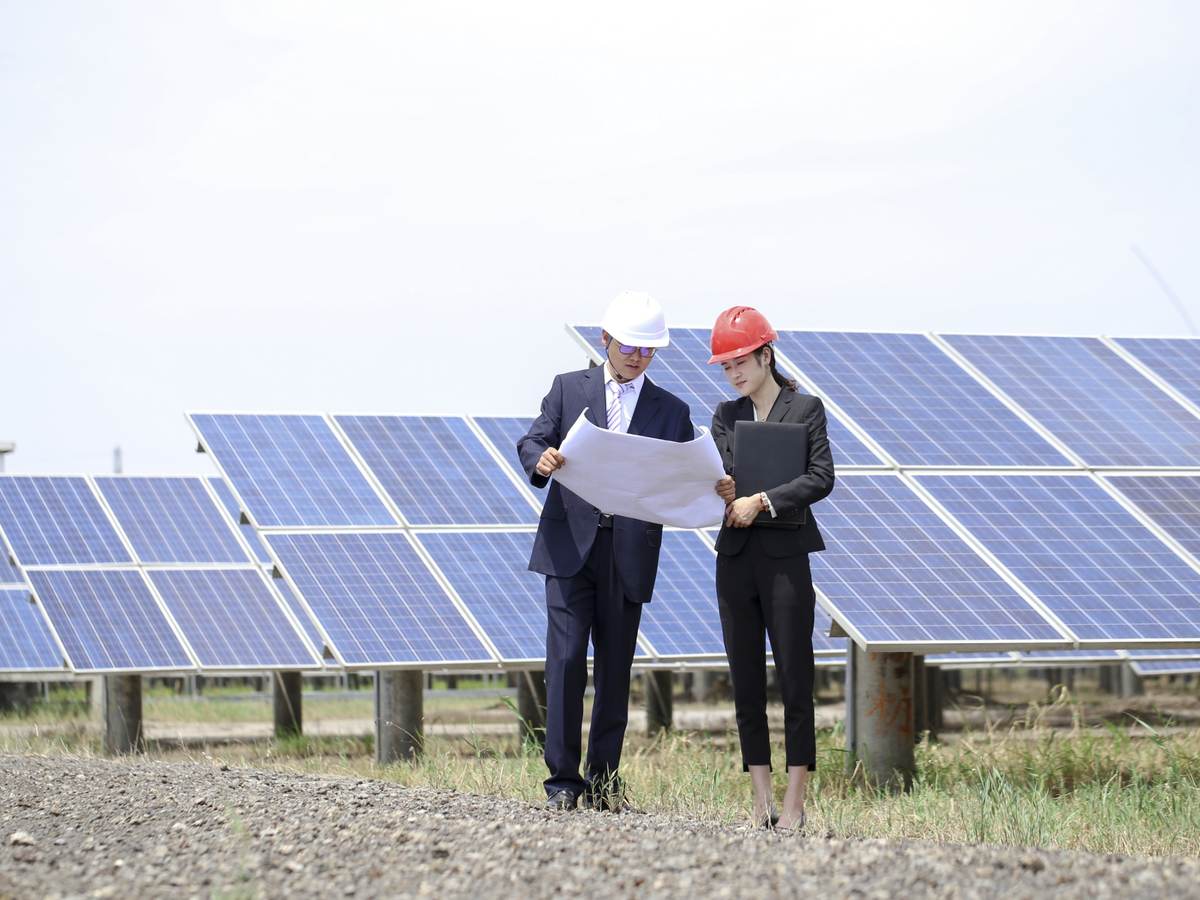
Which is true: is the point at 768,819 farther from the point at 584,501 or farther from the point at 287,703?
the point at 287,703

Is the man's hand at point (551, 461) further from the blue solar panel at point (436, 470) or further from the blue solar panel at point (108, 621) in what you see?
the blue solar panel at point (108, 621)

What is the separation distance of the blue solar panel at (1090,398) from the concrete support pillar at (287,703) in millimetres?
9207

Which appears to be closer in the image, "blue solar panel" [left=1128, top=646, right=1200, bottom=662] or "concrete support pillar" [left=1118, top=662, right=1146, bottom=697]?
"blue solar panel" [left=1128, top=646, right=1200, bottom=662]

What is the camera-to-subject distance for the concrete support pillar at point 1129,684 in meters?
25.4

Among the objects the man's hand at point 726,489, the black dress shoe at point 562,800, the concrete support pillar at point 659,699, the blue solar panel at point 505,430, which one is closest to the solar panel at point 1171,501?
the man's hand at point 726,489

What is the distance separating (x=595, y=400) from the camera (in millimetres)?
7359

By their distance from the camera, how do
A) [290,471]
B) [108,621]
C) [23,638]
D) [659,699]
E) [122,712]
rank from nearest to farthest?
1. [290,471]
2. [122,712]
3. [108,621]
4. [659,699]
5. [23,638]

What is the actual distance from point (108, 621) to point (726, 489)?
11.2m

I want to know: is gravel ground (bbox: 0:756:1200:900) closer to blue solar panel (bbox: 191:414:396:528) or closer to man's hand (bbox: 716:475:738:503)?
man's hand (bbox: 716:475:738:503)

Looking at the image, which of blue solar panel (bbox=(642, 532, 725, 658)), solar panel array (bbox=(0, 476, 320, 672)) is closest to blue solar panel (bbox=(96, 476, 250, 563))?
solar panel array (bbox=(0, 476, 320, 672))

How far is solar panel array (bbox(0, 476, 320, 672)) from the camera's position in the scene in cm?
1628

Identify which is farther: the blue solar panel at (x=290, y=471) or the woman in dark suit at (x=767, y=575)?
the blue solar panel at (x=290, y=471)

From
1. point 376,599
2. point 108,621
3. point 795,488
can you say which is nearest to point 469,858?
point 795,488

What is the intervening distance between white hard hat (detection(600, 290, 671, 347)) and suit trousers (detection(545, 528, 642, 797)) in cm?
81
